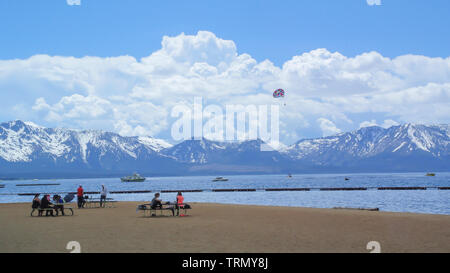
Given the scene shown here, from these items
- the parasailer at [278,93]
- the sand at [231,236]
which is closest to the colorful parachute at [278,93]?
the parasailer at [278,93]

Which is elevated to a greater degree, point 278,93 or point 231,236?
point 278,93

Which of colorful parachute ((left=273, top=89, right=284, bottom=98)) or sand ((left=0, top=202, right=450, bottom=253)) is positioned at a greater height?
colorful parachute ((left=273, top=89, right=284, bottom=98))

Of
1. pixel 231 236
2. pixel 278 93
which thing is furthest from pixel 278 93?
pixel 231 236

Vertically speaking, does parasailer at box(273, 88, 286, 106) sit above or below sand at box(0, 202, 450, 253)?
above

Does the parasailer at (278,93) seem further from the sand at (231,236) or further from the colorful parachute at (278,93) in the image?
the sand at (231,236)

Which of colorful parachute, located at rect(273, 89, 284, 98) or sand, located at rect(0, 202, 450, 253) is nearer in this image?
sand, located at rect(0, 202, 450, 253)

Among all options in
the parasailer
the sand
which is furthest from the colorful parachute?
the sand

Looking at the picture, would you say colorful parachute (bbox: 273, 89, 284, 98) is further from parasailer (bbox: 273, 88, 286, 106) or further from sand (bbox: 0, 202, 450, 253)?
sand (bbox: 0, 202, 450, 253)

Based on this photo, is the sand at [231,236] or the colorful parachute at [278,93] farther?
the colorful parachute at [278,93]

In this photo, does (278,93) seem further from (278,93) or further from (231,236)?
(231,236)

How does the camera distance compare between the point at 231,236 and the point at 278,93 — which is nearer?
the point at 231,236

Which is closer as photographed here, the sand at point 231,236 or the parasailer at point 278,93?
the sand at point 231,236

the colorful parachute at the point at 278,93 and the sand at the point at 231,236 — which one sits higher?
the colorful parachute at the point at 278,93
